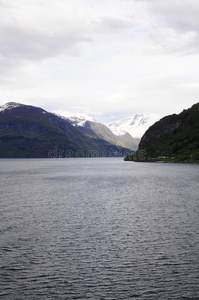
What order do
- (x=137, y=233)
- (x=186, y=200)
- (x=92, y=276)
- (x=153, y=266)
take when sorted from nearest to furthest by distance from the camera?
(x=92, y=276) → (x=153, y=266) → (x=137, y=233) → (x=186, y=200)

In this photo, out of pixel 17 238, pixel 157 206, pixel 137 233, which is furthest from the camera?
pixel 157 206

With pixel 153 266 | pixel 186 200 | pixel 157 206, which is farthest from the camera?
pixel 186 200

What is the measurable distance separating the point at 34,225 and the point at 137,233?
17.0 metres

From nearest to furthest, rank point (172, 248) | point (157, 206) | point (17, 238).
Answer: point (172, 248)
point (17, 238)
point (157, 206)

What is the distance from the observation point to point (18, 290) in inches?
957

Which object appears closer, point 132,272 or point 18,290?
point 18,290

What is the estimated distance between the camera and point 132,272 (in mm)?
28188

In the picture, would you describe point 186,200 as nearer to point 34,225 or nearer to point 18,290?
point 34,225

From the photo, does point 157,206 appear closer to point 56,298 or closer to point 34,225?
point 34,225

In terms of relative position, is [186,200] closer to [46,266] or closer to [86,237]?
[86,237]

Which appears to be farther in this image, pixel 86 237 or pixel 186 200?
pixel 186 200

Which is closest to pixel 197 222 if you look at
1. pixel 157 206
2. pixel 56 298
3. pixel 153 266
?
pixel 157 206

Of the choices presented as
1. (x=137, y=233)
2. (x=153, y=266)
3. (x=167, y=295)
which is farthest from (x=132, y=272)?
(x=137, y=233)

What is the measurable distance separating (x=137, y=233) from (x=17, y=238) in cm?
1735
